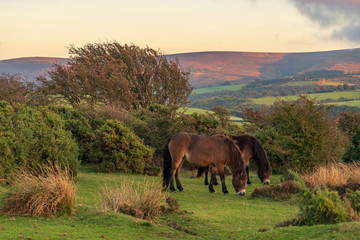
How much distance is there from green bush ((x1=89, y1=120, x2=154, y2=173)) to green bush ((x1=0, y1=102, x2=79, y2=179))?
10.6 ft

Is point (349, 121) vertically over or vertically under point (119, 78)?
under

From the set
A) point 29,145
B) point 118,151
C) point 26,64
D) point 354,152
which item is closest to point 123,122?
point 118,151

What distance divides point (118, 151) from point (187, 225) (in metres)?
9.66

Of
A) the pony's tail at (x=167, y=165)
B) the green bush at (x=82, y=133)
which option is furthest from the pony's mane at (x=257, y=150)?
the green bush at (x=82, y=133)

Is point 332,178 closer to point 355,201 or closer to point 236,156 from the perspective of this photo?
point 236,156

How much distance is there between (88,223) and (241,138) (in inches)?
372

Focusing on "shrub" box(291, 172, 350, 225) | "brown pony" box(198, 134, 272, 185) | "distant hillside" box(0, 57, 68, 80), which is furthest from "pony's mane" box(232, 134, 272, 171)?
"distant hillside" box(0, 57, 68, 80)

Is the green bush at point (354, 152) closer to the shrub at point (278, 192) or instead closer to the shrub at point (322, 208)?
the shrub at point (278, 192)

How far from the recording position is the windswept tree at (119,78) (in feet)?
122

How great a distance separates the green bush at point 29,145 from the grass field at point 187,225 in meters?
2.05

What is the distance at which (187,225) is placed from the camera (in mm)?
9469

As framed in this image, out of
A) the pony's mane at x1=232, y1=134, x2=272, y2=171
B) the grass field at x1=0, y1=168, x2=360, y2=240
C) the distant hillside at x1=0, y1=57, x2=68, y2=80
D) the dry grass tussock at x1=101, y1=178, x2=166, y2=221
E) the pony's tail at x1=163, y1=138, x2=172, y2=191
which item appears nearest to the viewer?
the grass field at x1=0, y1=168, x2=360, y2=240

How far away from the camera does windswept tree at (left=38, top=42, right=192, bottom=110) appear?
37.1 meters

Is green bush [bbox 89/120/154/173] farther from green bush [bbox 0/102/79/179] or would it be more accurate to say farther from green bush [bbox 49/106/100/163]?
green bush [bbox 0/102/79/179]
